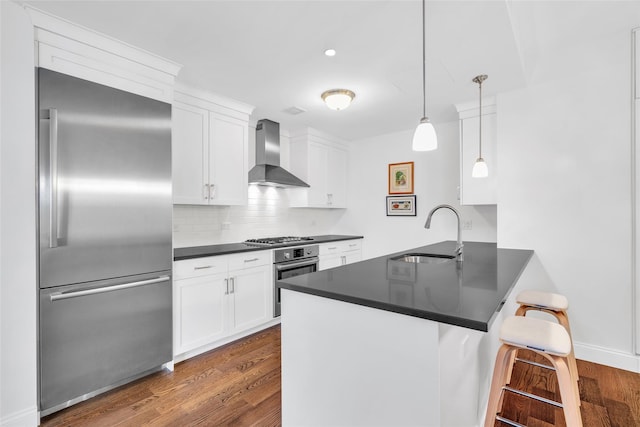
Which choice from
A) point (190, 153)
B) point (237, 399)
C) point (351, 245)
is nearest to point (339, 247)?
point (351, 245)

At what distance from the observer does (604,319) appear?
250 centimetres

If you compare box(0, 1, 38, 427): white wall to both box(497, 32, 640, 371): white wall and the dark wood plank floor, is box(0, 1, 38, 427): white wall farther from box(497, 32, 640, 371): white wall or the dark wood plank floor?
box(497, 32, 640, 371): white wall

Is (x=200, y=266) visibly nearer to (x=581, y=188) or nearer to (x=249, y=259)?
(x=249, y=259)

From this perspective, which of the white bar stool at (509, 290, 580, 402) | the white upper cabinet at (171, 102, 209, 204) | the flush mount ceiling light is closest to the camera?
the white bar stool at (509, 290, 580, 402)

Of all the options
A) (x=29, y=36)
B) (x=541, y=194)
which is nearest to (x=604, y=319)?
(x=541, y=194)

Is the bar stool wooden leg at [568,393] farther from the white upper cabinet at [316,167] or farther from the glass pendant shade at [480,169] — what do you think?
the white upper cabinet at [316,167]

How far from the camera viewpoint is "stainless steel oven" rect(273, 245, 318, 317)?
3379mm

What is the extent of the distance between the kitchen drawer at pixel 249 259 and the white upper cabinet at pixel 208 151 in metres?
0.58

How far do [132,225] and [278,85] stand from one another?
1.70m

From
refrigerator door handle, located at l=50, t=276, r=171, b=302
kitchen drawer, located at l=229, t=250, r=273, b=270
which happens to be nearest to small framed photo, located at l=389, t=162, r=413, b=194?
kitchen drawer, located at l=229, t=250, r=273, b=270

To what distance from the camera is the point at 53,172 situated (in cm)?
181

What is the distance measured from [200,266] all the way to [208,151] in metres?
1.11

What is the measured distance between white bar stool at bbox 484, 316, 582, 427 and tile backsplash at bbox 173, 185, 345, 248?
2.87 meters

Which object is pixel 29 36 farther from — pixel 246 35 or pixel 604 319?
pixel 604 319
